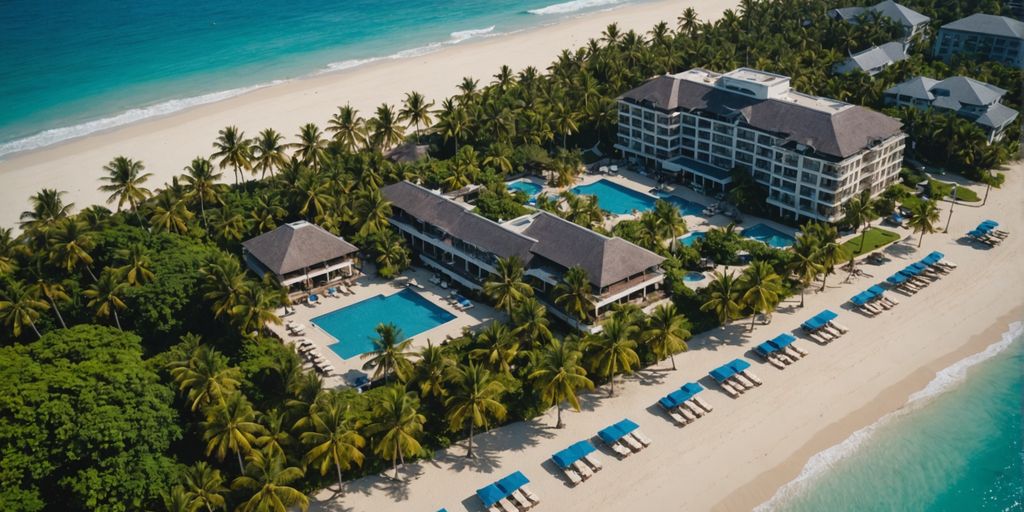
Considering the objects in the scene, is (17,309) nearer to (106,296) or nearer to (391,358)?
(106,296)

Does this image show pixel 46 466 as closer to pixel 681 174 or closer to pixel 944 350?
pixel 944 350

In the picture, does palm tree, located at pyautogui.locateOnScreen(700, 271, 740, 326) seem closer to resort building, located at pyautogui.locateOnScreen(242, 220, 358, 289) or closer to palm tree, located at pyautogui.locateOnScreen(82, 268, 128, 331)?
resort building, located at pyautogui.locateOnScreen(242, 220, 358, 289)

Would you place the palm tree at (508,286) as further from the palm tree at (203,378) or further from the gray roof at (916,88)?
the gray roof at (916,88)

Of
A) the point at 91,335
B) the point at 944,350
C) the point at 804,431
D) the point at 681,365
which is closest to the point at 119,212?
the point at 91,335

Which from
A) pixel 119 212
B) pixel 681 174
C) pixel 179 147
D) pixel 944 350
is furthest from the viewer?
pixel 179 147

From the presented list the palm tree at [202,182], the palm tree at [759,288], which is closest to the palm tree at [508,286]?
the palm tree at [759,288]

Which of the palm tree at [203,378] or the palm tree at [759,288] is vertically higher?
the palm tree at [203,378]
